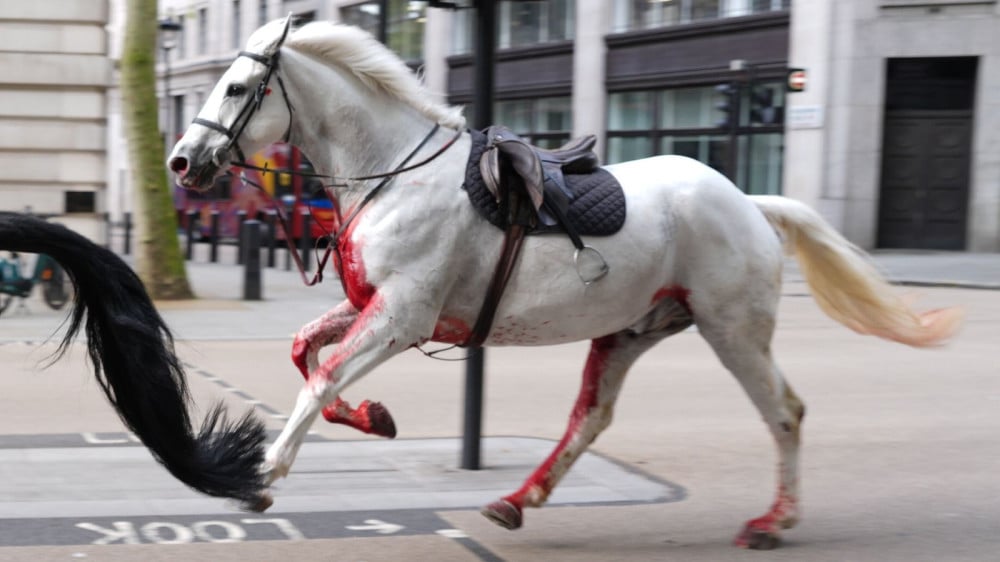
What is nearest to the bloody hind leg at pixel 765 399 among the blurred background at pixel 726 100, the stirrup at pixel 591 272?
the stirrup at pixel 591 272

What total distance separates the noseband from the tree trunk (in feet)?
38.3

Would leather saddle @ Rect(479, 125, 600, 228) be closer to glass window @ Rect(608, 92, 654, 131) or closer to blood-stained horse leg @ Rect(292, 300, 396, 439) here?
blood-stained horse leg @ Rect(292, 300, 396, 439)

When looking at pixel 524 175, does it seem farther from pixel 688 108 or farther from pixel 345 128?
pixel 688 108

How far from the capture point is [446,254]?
16.3ft

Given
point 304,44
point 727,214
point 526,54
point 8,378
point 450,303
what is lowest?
point 8,378

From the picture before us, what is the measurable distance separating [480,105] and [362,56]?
63.7 inches

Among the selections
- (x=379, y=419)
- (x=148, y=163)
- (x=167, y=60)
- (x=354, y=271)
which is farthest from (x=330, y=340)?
(x=167, y=60)

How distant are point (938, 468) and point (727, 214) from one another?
8.35 feet

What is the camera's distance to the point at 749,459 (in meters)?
7.41

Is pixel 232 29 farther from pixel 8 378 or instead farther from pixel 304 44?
pixel 304 44

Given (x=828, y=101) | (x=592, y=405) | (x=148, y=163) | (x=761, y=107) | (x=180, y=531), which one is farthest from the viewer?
(x=828, y=101)

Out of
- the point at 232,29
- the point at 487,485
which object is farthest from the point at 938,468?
the point at 232,29

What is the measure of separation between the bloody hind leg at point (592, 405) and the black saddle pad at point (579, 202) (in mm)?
758

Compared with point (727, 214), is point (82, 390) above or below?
below
